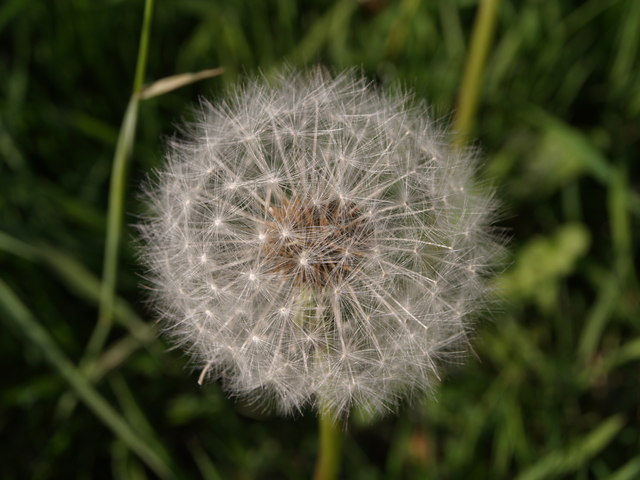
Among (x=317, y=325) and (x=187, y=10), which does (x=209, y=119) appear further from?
(x=187, y=10)

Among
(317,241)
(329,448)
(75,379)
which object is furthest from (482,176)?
(75,379)

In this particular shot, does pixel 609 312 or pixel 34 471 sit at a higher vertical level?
pixel 34 471

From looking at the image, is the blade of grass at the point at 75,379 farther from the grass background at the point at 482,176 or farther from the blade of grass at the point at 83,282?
the blade of grass at the point at 83,282

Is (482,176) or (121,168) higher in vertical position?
(121,168)

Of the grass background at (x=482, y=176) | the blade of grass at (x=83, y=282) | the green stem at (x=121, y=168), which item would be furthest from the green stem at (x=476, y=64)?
the blade of grass at (x=83, y=282)

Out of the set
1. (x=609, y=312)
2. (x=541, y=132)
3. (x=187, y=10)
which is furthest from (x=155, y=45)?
(x=609, y=312)

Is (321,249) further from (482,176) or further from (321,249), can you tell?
(482,176)

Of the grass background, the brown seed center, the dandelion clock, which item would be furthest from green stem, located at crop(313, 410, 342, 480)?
the grass background
